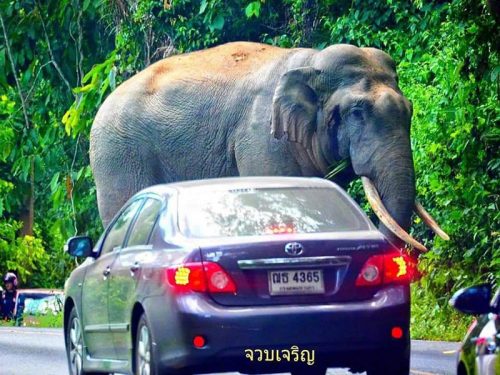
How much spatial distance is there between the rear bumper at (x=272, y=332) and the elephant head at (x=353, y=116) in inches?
258

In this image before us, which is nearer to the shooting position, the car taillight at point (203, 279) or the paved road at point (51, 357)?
the car taillight at point (203, 279)

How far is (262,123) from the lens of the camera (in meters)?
18.1

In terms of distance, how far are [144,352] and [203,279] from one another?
31.6 inches

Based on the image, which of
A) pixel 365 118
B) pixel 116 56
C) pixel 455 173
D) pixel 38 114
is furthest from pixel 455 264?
pixel 38 114

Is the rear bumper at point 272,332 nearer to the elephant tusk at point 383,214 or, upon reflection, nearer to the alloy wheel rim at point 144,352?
the alloy wheel rim at point 144,352

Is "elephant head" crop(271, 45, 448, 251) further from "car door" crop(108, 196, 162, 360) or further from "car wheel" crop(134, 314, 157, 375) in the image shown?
"car wheel" crop(134, 314, 157, 375)

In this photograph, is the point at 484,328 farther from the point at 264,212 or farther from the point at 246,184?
the point at 246,184

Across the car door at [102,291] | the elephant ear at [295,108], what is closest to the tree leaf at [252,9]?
the elephant ear at [295,108]

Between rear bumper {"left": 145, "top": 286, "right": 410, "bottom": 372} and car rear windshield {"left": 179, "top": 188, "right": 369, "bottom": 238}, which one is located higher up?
car rear windshield {"left": 179, "top": 188, "right": 369, "bottom": 238}

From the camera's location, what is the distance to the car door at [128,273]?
1047 centimetres

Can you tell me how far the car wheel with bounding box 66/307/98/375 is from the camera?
12.2 meters

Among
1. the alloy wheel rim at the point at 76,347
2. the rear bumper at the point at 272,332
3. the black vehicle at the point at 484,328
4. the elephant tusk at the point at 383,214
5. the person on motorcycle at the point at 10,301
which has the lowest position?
the person on motorcycle at the point at 10,301

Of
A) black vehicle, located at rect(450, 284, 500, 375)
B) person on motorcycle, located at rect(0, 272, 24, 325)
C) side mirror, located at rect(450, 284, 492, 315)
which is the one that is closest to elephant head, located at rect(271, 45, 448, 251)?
black vehicle, located at rect(450, 284, 500, 375)

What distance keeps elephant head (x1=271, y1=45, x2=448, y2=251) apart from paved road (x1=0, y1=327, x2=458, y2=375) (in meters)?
1.69
